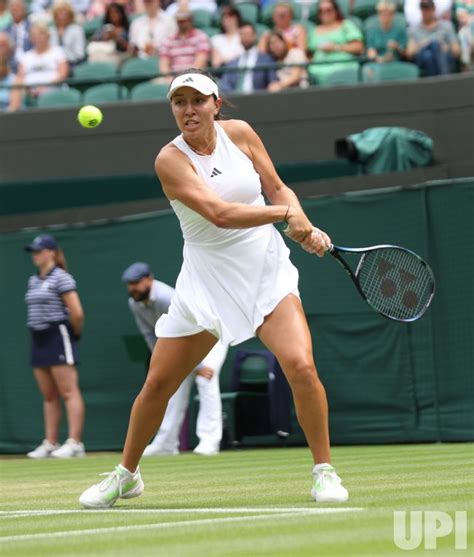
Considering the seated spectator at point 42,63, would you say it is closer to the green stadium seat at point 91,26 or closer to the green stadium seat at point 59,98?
the green stadium seat at point 59,98

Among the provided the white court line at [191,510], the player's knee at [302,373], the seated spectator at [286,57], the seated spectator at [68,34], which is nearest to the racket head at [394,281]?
the player's knee at [302,373]

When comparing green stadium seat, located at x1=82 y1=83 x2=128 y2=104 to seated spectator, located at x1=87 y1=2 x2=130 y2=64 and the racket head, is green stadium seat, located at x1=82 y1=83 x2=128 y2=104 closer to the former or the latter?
seated spectator, located at x1=87 y1=2 x2=130 y2=64

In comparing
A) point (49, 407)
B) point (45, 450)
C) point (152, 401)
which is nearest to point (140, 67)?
point (49, 407)

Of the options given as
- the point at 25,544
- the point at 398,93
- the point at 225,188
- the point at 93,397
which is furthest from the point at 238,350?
the point at 25,544

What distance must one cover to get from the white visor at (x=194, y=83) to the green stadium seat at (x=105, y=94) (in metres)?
9.69

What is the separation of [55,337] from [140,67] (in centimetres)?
480

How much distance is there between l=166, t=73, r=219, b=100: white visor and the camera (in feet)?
19.3

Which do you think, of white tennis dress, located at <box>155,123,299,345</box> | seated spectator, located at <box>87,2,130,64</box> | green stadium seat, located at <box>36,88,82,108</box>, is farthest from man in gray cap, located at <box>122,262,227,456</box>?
white tennis dress, located at <box>155,123,299,345</box>

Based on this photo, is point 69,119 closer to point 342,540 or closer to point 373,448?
point 373,448

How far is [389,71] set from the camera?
14188mm

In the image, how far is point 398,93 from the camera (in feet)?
45.8

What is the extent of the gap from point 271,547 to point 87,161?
11425 mm

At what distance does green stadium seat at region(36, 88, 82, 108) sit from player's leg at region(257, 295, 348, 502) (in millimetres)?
10122

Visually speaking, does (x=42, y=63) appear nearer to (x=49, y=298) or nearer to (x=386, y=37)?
(x=386, y=37)
